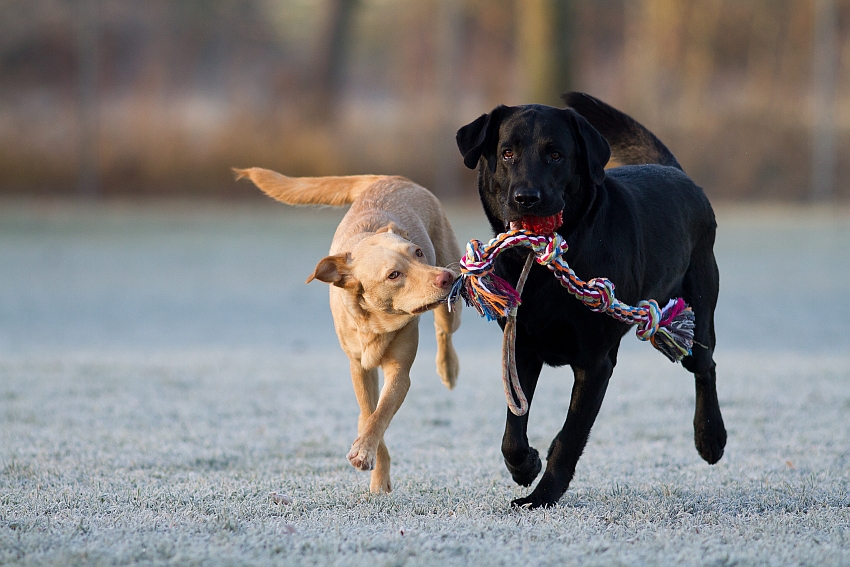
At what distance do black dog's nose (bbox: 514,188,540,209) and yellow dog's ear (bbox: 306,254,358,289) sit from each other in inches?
33.0

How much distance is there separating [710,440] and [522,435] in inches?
37.0

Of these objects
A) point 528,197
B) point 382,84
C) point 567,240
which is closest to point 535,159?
point 528,197

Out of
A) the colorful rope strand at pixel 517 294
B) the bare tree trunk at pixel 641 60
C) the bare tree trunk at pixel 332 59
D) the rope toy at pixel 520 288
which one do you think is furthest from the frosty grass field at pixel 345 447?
the bare tree trunk at pixel 641 60

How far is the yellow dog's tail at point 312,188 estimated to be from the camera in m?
4.79

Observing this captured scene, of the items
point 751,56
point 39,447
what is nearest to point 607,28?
point 751,56

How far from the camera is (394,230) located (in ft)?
13.3

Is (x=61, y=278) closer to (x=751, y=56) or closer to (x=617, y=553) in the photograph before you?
(x=617, y=553)

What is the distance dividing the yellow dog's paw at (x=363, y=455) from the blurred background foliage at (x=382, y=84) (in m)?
13.2

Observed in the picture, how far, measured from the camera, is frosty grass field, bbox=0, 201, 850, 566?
9.75ft

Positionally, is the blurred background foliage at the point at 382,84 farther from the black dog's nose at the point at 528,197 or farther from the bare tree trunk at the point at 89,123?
the black dog's nose at the point at 528,197

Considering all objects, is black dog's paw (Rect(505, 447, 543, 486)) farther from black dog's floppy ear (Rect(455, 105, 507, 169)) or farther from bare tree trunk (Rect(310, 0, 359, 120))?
bare tree trunk (Rect(310, 0, 359, 120))

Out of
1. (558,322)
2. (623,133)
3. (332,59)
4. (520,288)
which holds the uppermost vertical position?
(332,59)

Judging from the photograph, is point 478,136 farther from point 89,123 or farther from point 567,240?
point 89,123

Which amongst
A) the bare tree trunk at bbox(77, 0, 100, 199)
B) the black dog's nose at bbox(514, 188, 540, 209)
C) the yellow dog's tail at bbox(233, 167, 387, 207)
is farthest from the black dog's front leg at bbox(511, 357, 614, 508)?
the bare tree trunk at bbox(77, 0, 100, 199)
